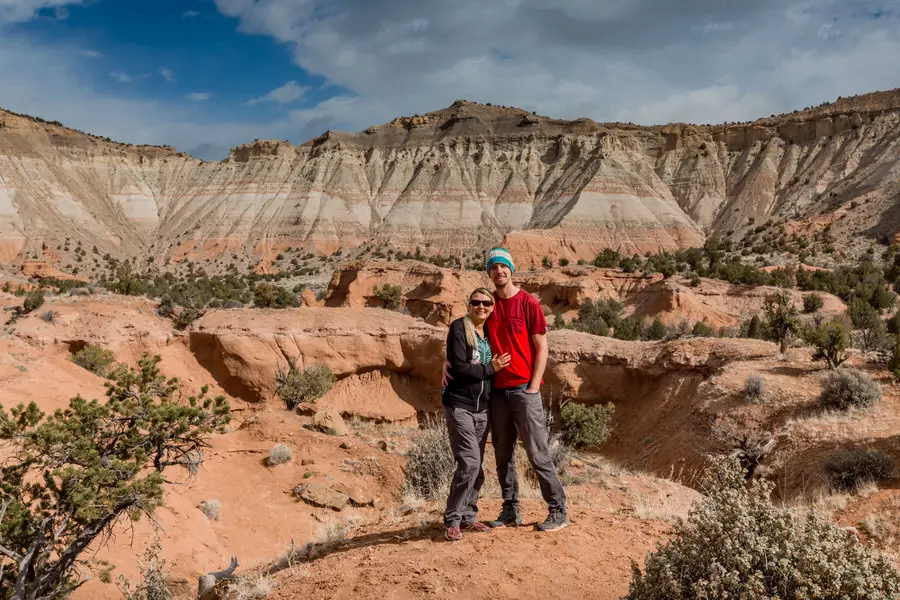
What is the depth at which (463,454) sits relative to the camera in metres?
4.82

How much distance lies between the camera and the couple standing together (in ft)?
15.8

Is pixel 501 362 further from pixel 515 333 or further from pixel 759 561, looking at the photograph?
pixel 759 561

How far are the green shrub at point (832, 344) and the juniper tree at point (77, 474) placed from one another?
12.7 m

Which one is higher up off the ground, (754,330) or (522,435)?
(522,435)

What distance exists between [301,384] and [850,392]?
1329cm

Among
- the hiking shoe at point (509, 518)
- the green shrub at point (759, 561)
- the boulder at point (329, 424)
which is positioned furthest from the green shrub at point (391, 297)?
the green shrub at point (759, 561)

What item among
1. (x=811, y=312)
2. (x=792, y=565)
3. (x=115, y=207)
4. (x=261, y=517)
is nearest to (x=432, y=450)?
(x=261, y=517)

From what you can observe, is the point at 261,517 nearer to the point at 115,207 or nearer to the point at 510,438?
the point at 510,438

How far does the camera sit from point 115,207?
7669 centimetres

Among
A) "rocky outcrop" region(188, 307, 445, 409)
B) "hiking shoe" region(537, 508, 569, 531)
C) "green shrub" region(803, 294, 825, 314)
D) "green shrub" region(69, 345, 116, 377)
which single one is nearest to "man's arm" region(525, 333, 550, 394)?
"hiking shoe" region(537, 508, 569, 531)

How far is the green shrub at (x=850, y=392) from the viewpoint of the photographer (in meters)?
11.2

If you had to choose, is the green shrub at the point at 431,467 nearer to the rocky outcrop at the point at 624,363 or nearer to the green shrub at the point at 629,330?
the rocky outcrop at the point at 624,363

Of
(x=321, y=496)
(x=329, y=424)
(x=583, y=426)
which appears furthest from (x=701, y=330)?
(x=321, y=496)

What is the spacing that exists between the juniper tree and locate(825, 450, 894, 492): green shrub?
846 cm
